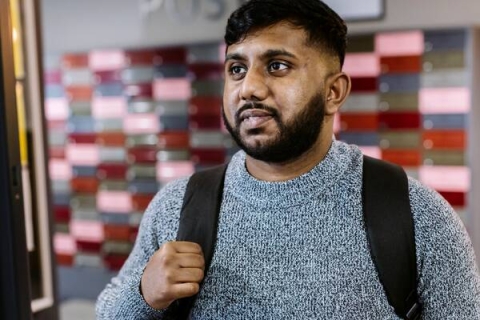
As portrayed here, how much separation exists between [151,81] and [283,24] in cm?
311

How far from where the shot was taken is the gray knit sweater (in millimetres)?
1088

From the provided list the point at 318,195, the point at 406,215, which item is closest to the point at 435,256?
the point at 406,215

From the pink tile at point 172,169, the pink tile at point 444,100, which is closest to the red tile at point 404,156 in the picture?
the pink tile at point 444,100

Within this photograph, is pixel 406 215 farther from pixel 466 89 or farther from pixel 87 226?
pixel 87 226

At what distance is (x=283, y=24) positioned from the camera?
1.12 m

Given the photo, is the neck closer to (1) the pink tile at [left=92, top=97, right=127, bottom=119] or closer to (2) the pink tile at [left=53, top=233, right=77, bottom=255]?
(1) the pink tile at [left=92, top=97, right=127, bottom=119]

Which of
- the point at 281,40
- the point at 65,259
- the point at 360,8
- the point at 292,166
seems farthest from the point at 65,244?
the point at 281,40

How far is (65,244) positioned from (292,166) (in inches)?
150

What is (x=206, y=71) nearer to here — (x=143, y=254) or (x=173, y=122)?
(x=173, y=122)

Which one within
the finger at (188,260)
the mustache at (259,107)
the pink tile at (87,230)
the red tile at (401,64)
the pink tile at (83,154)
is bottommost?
the pink tile at (87,230)

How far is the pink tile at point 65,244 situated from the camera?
15.1 feet

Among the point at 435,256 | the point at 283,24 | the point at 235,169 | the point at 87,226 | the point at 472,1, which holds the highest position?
the point at 472,1

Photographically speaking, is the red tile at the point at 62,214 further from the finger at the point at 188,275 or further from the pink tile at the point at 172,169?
the finger at the point at 188,275

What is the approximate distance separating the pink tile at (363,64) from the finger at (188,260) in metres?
2.49
